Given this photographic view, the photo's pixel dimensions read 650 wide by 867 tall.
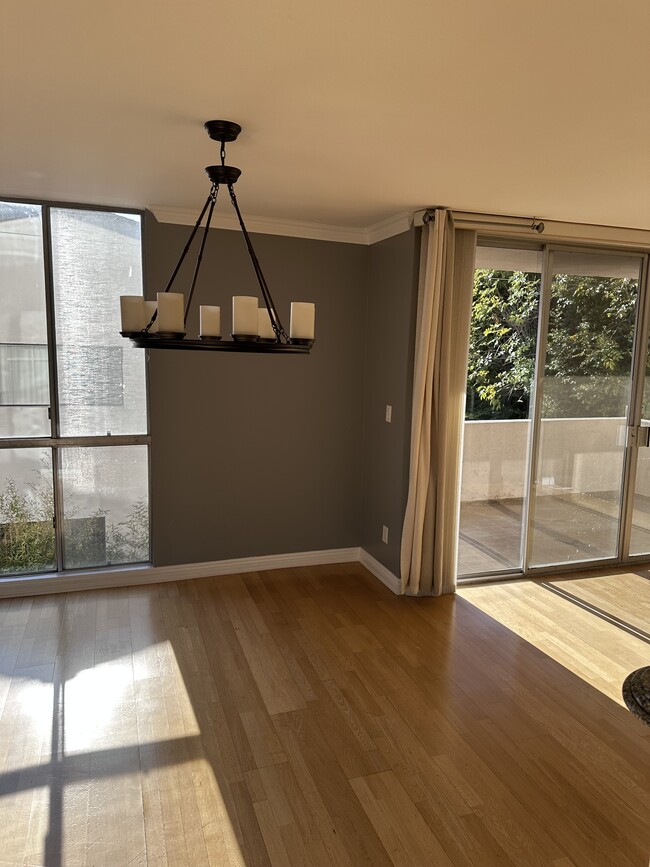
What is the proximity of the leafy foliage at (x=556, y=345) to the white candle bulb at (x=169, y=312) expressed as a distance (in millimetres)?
2460

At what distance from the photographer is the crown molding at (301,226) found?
390cm

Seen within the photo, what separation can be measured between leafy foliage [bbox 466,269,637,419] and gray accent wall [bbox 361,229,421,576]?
19.7 inches

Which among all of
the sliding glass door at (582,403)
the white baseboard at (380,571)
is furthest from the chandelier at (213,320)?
the sliding glass door at (582,403)

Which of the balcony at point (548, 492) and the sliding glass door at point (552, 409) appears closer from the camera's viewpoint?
the sliding glass door at point (552, 409)

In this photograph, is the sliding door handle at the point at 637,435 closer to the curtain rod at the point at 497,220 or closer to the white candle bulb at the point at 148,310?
the curtain rod at the point at 497,220

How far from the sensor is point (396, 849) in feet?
6.73

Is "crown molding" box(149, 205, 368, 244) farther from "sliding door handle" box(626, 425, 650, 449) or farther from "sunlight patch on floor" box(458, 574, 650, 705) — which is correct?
"sunlight patch on floor" box(458, 574, 650, 705)

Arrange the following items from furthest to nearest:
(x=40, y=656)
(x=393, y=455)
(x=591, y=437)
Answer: (x=591, y=437), (x=393, y=455), (x=40, y=656)

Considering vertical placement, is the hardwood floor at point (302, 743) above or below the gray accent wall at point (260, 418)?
below

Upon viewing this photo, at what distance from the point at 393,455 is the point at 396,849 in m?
2.49

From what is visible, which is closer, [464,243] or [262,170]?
[262,170]

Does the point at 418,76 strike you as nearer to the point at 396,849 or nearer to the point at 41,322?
the point at 396,849

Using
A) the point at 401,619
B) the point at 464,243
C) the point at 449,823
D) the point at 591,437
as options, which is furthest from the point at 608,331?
the point at 449,823

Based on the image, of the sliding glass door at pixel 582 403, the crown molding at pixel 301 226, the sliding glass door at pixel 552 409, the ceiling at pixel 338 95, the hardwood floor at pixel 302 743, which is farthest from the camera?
the sliding glass door at pixel 582 403
